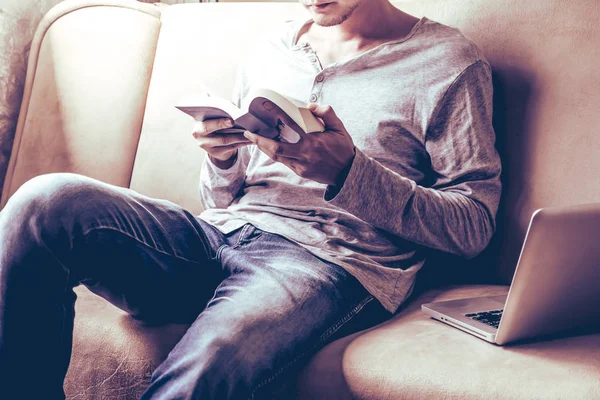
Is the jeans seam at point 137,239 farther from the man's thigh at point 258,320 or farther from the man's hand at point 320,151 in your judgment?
the man's hand at point 320,151

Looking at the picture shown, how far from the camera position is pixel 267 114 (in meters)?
0.86

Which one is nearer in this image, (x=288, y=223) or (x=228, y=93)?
(x=288, y=223)

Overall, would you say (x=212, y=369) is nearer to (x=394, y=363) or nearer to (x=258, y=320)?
(x=258, y=320)

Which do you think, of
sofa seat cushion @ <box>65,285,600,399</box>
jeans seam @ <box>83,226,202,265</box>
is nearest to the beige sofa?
sofa seat cushion @ <box>65,285,600,399</box>

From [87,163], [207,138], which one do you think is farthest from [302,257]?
[87,163]

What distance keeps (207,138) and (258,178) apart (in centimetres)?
19

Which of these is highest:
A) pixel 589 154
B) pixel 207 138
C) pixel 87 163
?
pixel 589 154

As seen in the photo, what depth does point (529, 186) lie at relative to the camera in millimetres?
1214

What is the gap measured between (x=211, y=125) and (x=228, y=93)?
53 cm

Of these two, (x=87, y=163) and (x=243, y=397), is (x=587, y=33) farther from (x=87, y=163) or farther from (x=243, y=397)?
(x=87, y=163)

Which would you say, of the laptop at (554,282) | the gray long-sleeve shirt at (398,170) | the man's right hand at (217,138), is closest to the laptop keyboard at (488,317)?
the laptop at (554,282)

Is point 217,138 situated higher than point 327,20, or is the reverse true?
point 327,20

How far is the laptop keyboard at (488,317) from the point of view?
97 cm

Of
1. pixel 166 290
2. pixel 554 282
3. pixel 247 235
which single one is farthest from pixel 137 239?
pixel 554 282
